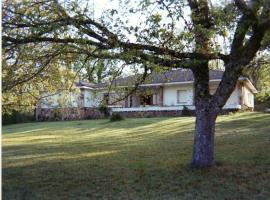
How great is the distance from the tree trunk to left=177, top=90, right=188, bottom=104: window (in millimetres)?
28449

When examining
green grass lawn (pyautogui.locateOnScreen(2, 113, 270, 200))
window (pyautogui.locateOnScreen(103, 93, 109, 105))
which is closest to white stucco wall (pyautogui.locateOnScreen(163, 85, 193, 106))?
green grass lawn (pyautogui.locateOnScreen(2, 113, 270, 200))

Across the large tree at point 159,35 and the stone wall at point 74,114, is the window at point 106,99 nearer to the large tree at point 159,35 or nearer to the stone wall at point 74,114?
the large tree at point 159,35

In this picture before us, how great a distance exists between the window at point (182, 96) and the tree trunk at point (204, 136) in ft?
93.3

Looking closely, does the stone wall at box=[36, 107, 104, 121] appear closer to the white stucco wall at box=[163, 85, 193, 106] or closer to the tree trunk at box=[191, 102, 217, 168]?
the white stucco wall at box=[163, 85, 193, 106]

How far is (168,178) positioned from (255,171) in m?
2.21

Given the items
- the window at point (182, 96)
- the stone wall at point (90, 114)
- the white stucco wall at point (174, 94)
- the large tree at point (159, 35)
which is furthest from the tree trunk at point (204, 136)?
the window at point (182, 96)

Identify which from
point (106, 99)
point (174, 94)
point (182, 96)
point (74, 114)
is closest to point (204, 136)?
point (106, 99)

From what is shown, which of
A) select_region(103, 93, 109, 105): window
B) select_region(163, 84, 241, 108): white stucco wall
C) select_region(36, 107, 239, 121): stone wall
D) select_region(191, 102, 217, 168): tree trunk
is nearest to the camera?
select_region(191, 102, 217, 168): tree trunk

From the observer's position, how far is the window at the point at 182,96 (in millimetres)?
39394

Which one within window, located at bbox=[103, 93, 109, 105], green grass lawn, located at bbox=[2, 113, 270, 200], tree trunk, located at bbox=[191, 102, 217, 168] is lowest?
green grass lawn, located at bbox=[2, 113, 270, 200]

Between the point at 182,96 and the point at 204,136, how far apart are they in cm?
2900

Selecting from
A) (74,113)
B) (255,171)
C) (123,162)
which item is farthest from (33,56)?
(74,113)

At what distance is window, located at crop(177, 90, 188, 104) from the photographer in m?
39.4

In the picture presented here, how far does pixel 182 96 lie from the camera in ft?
130
